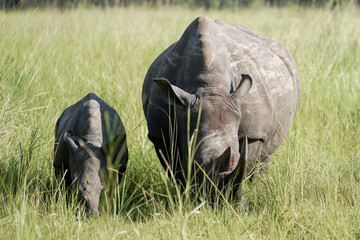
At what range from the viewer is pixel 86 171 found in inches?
145

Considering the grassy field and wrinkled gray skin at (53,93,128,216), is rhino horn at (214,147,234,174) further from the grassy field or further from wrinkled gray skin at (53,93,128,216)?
wrinkled gray skin at (53,93,128,216)

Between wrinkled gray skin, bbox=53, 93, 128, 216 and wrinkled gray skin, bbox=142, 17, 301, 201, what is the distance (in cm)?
33

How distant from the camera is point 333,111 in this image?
578 cm

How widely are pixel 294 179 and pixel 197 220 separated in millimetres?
738

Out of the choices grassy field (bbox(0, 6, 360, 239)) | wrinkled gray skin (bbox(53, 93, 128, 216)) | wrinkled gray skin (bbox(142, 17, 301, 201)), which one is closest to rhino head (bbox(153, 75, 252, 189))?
wrinkled gray skin (bbox(142, 17, 301, 201))

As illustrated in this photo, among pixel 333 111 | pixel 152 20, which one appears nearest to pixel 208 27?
pixel 333 111

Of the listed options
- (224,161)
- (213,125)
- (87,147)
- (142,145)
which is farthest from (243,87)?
(142,145)

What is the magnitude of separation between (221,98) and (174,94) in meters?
0.30

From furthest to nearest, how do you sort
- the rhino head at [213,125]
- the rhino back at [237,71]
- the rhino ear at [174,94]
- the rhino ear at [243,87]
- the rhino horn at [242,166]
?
the rhino back at [237,71], the rhino ear at [243,87], the rhino ear at [174,94], the rhino head at [213,125], the rhino horn at [242,166]

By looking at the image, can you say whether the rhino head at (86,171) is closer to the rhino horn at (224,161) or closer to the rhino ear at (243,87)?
the rhino horn at (224,161)

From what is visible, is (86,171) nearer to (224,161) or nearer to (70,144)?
(70,144)

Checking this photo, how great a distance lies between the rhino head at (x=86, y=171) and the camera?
360 cm

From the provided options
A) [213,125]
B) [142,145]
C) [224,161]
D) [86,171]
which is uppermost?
[213,125]

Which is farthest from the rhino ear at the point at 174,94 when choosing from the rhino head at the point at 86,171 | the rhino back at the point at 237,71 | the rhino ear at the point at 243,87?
the rhino head at the point at 86,171
